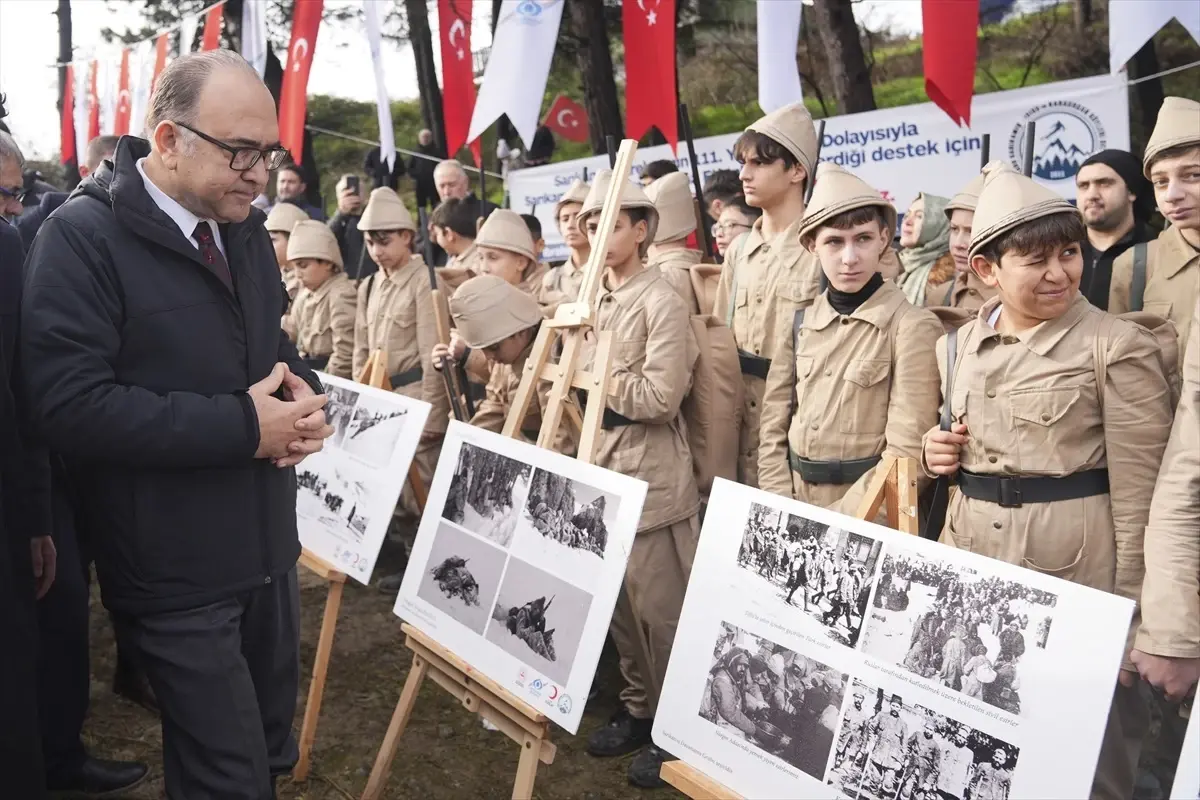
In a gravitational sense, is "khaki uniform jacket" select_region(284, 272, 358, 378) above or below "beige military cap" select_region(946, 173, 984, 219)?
below

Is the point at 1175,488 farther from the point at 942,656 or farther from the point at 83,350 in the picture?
the point at 83,350

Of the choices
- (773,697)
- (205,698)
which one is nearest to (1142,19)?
(773,697)

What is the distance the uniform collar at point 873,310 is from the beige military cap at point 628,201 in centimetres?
68

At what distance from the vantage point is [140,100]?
476 inches

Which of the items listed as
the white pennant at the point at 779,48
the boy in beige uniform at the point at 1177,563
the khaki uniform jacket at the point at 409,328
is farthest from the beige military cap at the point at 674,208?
the boy in beige uniform at the point at 1177,563

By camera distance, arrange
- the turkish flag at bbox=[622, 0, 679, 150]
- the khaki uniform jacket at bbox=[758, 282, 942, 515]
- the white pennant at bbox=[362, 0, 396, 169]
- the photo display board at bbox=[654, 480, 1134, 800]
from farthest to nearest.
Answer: the white pennant at bbox=[362, 0, 396, 169] < the turkish flag at bbox=[622, 0, 679, 150] < the khaki uniform jacket at bbox=[758, 282, 942, 515] < the photo display board at bbox=[654, 480, 1134, 800]

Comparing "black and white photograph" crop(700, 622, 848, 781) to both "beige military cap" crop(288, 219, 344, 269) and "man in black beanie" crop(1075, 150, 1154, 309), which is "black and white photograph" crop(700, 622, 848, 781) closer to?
"man in black beanie" crop(1075, 150, 1154, 309)

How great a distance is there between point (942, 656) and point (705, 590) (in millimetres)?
565

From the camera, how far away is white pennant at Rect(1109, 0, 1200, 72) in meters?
3.61

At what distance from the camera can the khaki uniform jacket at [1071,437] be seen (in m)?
2.06

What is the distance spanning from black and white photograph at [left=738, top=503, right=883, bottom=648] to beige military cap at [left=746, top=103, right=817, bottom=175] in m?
1.76

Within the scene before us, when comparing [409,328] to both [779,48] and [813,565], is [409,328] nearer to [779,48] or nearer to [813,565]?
[779,48]

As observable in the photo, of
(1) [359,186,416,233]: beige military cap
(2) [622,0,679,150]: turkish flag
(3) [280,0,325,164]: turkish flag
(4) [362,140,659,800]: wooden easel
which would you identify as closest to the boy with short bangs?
(4) [362,140,659,800]: wooden easel

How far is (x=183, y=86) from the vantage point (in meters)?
1.88
